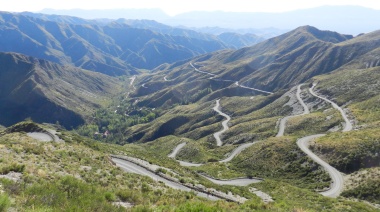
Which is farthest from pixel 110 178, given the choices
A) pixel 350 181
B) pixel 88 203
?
pixel 350 181

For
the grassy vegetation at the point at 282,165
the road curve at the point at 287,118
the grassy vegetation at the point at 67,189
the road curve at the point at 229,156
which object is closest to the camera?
the grassy vegetation at the point at 67,189

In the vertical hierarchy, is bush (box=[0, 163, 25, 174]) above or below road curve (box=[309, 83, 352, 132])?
above

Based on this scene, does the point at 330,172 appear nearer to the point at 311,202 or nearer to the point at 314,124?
the point at 311,202

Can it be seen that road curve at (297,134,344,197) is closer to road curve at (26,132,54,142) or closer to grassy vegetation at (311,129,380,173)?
grassy vegetation at (311,129,380,173)

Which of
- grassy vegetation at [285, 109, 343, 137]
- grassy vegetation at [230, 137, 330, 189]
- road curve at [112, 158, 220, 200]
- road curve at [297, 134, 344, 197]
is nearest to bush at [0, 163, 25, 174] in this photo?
road curve at [112, 158, 220, 200]

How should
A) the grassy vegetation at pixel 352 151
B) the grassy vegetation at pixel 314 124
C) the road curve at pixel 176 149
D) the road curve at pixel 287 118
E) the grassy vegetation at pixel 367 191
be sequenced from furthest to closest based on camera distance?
the road curve at pixel 176 149, the road curve at pixel 287 118, the grassy vegetation at pixel 314 124, the grassy vegetation at pixel 352 151, the grassy vegetation at pixel 367 191

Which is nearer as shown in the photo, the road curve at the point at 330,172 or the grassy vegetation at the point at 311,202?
the grassy vegetation at the point at 311,202

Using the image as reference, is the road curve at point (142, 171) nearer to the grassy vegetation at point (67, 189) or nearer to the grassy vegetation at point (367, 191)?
the grassy vegetation at point (67, 189)

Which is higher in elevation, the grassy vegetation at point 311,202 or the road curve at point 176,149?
the grassy vegetation at point 311,202

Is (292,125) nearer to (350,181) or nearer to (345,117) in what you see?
(345,117)

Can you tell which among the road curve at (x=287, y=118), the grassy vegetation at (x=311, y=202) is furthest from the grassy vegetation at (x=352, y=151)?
the road curve at (x=287, y=118)
